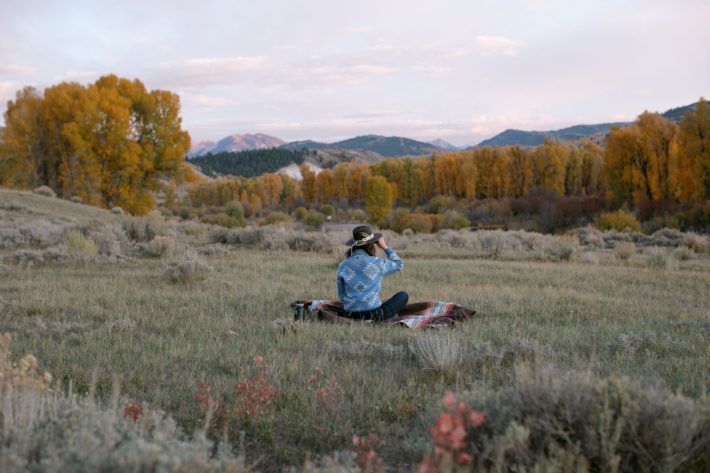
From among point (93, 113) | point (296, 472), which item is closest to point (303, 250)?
point (296, 472)

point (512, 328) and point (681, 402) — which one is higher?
point (681, 402)

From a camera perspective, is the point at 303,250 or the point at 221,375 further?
the point at 303,250

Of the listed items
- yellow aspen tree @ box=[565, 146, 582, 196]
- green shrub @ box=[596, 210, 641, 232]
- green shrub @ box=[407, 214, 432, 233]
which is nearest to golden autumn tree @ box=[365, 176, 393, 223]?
green shrub @ box=[407, 214, 432, 233]

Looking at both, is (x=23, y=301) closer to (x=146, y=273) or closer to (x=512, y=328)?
(x=146, y=273)

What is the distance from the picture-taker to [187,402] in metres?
4.27

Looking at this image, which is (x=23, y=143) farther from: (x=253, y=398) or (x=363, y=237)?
(x=253, y=398)

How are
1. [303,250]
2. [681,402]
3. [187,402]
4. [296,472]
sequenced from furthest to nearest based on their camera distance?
[303,250] < [187,402] < [296,472] < [681,402]

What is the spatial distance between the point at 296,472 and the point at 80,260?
996cm

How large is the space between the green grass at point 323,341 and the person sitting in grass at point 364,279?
731 millimetres

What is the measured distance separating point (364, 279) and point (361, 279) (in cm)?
4

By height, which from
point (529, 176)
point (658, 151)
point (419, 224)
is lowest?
point (419, 224)

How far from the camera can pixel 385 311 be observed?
7516 mm

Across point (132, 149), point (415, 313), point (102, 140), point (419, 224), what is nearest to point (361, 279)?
point (415, 313)

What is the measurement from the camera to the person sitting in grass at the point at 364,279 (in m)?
7.40
